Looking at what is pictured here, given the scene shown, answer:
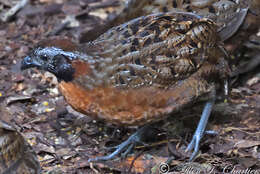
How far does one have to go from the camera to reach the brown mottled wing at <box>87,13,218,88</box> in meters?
4.83

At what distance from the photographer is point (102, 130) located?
5781 millimetres

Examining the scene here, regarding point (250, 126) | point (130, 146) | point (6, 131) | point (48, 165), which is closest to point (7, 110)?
point (48, 165)

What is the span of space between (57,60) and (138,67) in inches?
33.9

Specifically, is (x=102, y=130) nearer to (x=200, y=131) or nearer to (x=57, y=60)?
(x=200, y=131)

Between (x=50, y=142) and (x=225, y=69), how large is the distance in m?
2.30

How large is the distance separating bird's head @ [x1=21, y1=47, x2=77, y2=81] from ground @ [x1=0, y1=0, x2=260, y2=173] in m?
0.81

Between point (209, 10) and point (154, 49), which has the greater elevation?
point (209, 10)

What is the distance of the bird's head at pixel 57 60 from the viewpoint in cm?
472

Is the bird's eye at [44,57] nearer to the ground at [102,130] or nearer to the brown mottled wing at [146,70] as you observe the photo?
the brown mottled wing at [146,70]

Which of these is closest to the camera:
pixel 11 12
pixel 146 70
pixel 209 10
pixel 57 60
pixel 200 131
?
pixel 57 60

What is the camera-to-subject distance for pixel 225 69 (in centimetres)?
546

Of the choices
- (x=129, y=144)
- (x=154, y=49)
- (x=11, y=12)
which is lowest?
(x=129, y=144)

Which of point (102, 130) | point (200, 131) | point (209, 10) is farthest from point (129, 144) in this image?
point (209, 10)

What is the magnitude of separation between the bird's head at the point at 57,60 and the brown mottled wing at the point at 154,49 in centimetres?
27
